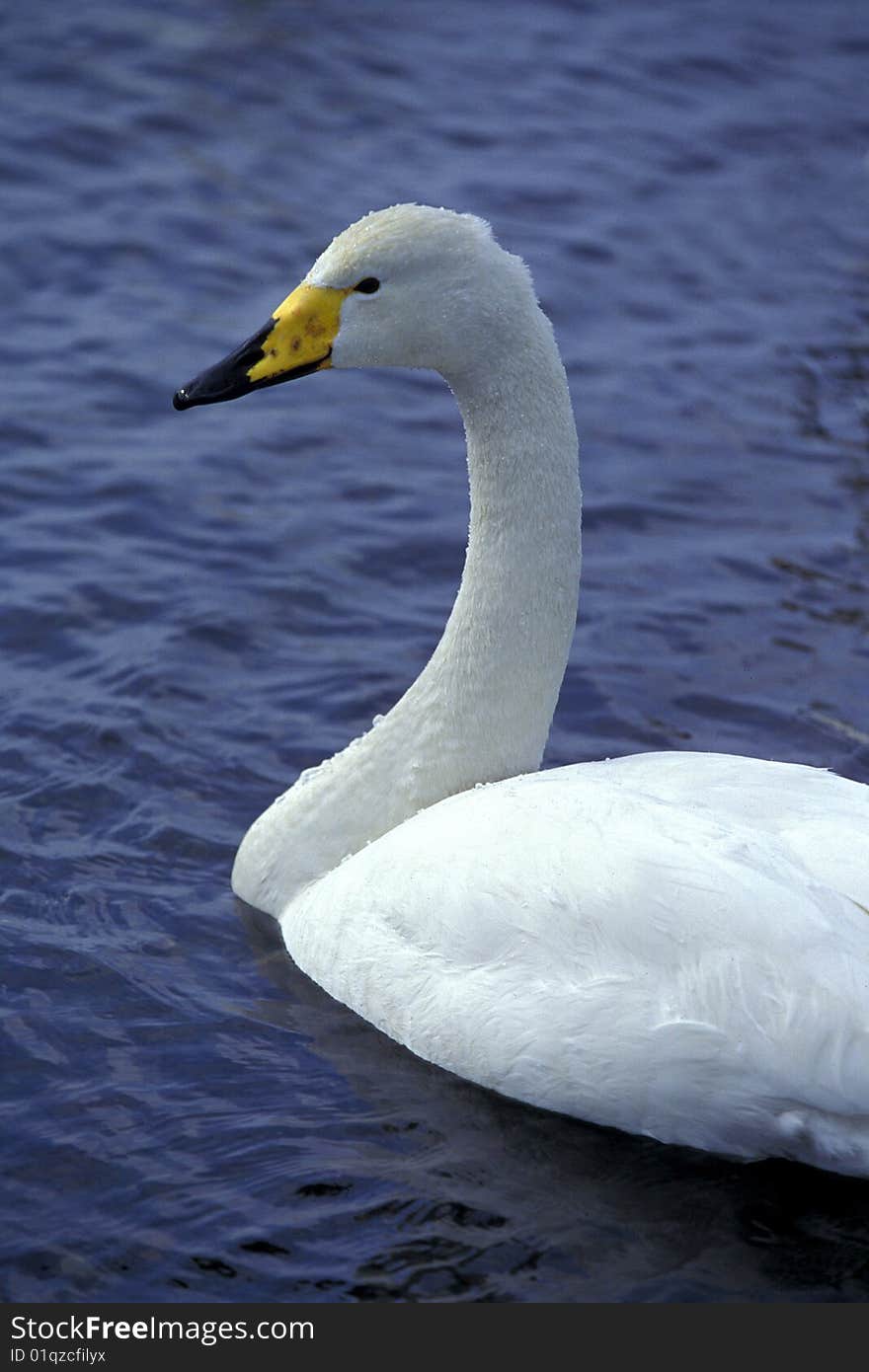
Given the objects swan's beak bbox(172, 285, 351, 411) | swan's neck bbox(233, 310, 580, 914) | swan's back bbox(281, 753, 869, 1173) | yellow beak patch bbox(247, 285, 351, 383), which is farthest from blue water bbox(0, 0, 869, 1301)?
yellow beak patch bbox(247, 285, 351, 383)

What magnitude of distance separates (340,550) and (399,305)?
3.49 metres

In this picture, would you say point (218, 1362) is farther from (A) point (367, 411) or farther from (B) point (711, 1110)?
(A) point (367, 411)

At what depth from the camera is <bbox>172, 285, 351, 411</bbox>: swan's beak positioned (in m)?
6.90

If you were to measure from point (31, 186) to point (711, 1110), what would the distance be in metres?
9.28

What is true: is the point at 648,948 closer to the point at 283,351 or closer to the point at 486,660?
the point at 486,660

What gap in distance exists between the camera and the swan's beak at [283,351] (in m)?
6.90

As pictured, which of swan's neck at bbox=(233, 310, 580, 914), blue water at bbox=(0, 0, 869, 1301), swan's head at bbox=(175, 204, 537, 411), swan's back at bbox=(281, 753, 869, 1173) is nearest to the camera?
swan's back at bbox=(281, 753, 869, 1173)

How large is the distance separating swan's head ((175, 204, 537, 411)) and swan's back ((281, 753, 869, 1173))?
1.45 m

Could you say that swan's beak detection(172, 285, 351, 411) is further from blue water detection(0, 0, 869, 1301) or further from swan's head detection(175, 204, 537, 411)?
blue water detection(0, 0, 869, 1301)

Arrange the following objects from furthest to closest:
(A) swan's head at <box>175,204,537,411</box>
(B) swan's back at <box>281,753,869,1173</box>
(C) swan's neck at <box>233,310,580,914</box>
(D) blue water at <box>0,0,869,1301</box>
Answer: (C) swan's neck at <box>233,310,580,914</box> < (A) swan's head at <box>175,204,537,411</box> < (D) blue water at <box>0,0,869,1301</box> < (B) swan's back at <box>281,753,869,1173</box>

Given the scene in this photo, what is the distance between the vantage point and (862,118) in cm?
1555

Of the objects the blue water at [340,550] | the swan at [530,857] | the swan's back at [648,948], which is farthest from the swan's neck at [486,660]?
the swan's back at [648,948]

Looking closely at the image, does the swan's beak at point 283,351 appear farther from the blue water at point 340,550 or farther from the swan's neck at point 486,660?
the blue water at point 340,550

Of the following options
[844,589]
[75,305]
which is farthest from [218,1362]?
[75,305]
